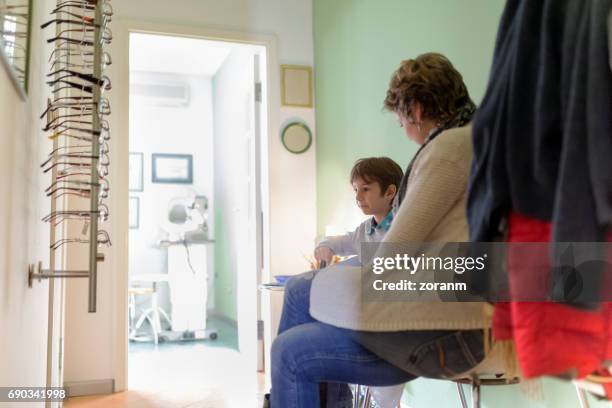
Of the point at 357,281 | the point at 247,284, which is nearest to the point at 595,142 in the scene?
the point at 357,281

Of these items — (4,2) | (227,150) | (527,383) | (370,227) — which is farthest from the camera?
(227,150)

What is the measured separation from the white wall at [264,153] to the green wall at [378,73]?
12 cm

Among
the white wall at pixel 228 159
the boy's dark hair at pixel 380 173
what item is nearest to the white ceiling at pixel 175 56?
the white wall at pixel 228 159

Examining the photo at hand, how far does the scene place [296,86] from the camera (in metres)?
3.64

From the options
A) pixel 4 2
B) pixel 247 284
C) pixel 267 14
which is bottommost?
pixel 247 284

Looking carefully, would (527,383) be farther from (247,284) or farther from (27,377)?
(247,284)

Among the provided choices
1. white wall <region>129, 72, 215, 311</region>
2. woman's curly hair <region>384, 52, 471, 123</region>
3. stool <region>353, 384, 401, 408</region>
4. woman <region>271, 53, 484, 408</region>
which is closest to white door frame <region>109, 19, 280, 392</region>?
stool <region>353, 384, 401, 408</region>

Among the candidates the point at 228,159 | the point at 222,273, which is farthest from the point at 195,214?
the point at 222,273

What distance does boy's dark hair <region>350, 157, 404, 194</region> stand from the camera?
191 centimetres

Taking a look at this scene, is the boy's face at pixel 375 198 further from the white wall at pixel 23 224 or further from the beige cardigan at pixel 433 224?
the white wall at pixel 23 224

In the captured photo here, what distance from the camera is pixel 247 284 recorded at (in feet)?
12.5

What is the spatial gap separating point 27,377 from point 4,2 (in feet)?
3.31

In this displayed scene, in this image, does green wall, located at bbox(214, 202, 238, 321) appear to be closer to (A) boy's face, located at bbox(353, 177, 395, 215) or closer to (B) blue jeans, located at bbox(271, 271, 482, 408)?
(A) boy's face, located at bbox(353, 177, 395, 215)

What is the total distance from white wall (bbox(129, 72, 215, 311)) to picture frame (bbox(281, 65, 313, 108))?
285 cm
